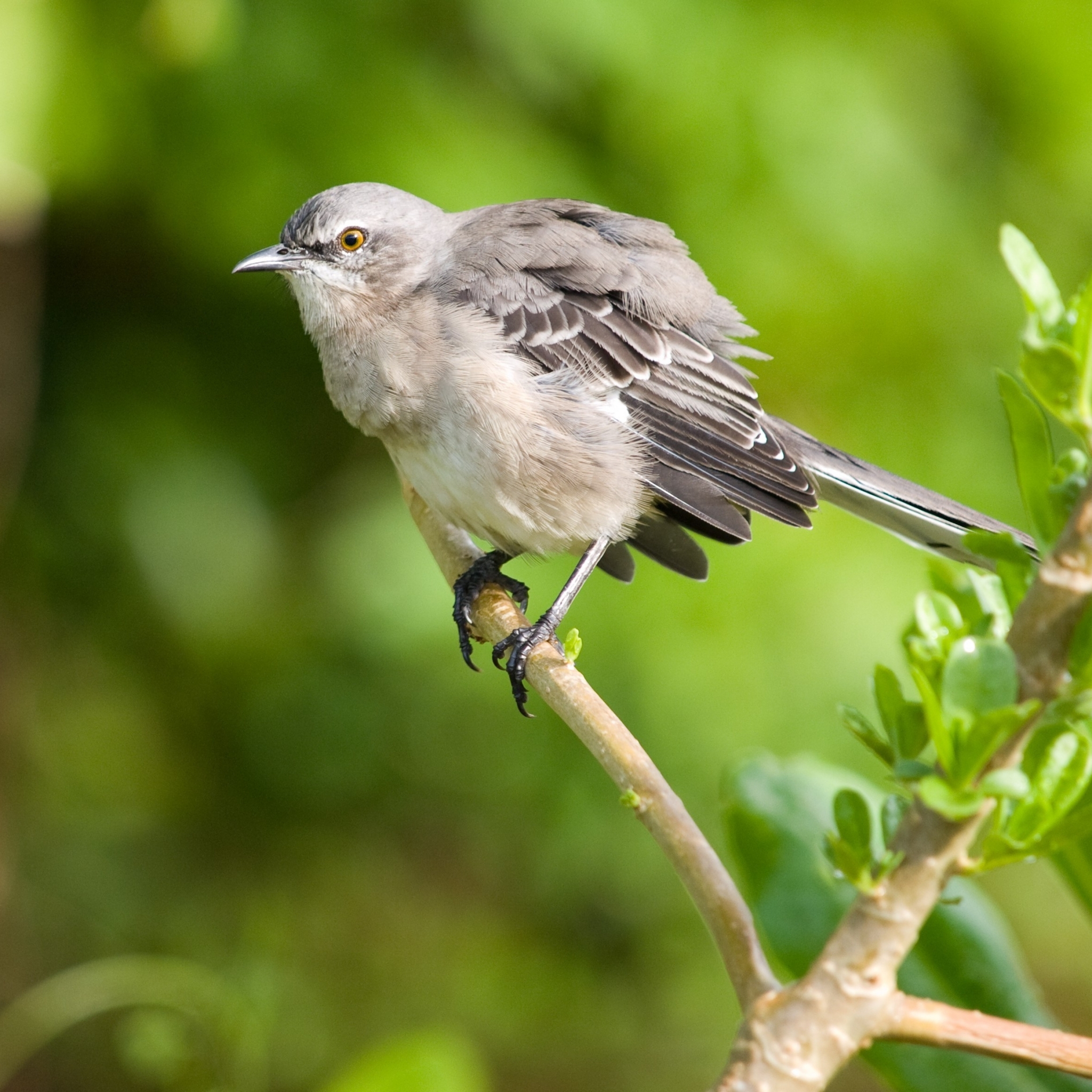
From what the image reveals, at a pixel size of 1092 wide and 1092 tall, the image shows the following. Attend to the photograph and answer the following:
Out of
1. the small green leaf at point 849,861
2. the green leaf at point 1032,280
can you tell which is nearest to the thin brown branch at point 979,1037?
the small green leaf at point 849,861

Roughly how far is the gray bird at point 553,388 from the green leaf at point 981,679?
6.13ft

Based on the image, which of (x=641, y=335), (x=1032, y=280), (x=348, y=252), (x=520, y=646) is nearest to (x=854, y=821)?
(x=1032, y=280)

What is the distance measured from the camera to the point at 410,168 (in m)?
3.95

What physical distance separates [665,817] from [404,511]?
2.97 meters

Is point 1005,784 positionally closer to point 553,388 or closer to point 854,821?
point 854,821

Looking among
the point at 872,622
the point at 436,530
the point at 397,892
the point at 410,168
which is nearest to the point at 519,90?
the point at 410,168

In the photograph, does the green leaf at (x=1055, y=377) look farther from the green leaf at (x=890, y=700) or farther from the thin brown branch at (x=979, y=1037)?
the thin brown branch at (x=979, y=1037)

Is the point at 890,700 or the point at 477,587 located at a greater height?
the point at 477,587

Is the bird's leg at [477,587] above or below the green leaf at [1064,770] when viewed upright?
above

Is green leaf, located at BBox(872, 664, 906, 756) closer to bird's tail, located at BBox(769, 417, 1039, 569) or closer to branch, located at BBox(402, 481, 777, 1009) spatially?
branch, located at BBox(402, 481, 777, 1009)

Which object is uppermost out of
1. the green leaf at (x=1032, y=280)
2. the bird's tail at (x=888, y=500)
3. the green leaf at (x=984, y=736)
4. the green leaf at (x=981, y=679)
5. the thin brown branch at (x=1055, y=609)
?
the bird's tail at (x=888, y=500)

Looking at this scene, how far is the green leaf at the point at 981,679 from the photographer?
3.12ft

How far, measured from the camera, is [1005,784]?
0.96 meters

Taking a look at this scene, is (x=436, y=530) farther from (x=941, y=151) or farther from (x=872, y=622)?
(x=941, y=151)
